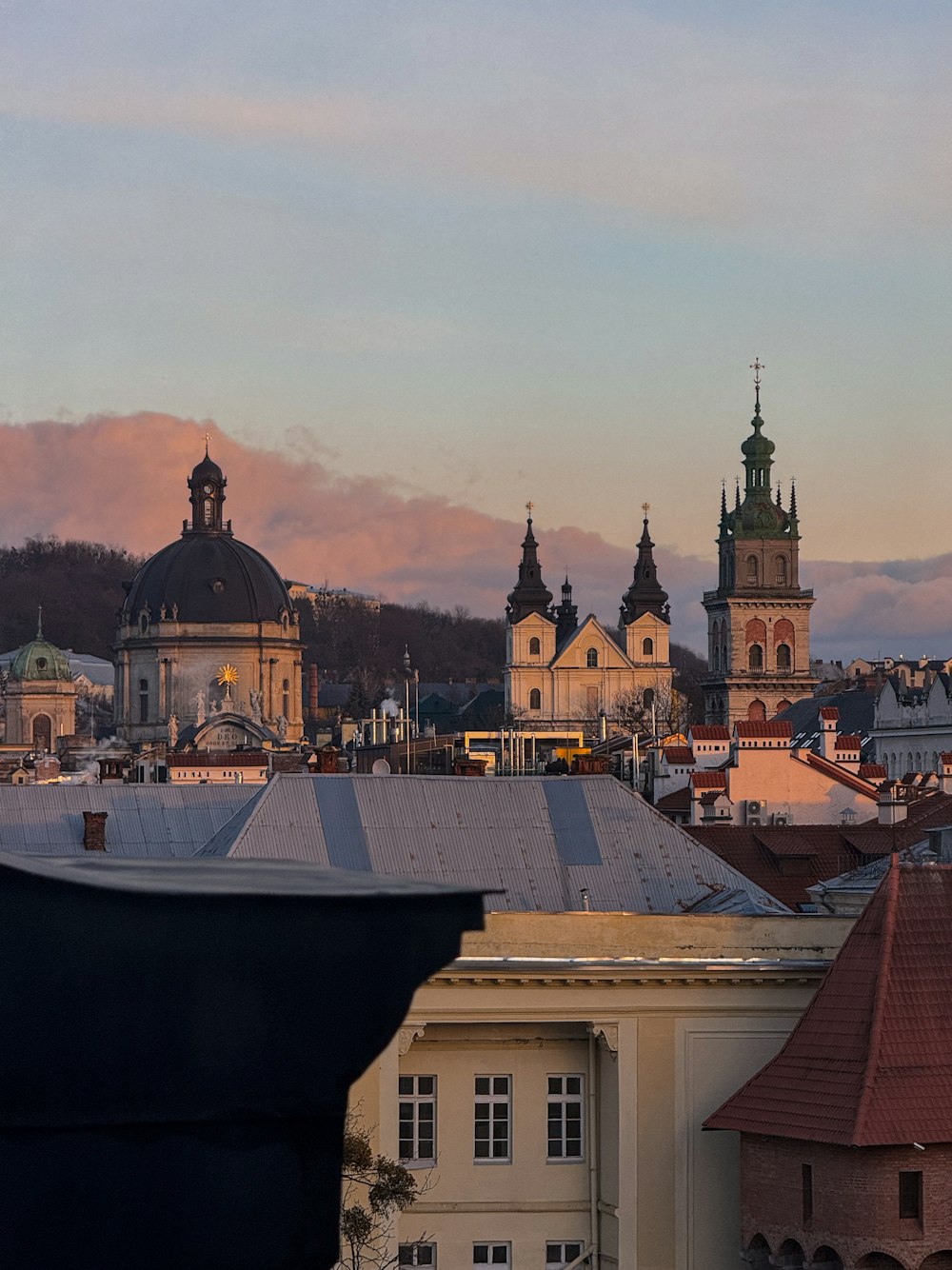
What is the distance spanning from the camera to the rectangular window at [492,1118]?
82.9ft

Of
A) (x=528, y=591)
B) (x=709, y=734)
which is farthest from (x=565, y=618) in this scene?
(x=709, y=734)

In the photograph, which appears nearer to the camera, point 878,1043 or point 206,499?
point 878,1043

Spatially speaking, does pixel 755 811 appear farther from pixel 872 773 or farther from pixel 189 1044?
pixel 189 1044

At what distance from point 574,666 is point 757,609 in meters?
13.9

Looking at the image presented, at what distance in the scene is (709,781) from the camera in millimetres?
72062

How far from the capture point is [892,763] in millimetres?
109000

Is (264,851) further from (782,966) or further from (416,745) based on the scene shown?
(416,745)

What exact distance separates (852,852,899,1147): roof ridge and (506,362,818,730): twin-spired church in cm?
13934

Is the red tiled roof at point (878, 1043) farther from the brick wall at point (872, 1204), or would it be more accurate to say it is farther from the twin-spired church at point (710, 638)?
the twin-spired church at point (710, 638)

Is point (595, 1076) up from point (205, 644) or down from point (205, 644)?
down

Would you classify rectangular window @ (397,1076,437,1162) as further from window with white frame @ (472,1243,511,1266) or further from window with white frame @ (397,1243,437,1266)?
window with white frame @ (472,1243,511,1266)

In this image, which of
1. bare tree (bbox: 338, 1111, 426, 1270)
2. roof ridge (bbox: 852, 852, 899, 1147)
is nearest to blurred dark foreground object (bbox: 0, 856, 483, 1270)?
bare tree (bbox: 338, 1111, 426, 1270)

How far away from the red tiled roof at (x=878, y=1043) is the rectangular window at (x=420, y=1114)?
2818 mm

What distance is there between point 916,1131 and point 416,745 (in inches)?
3947
